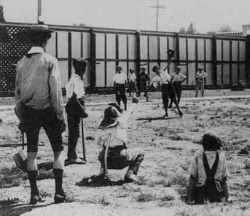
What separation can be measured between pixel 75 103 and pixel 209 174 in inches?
120

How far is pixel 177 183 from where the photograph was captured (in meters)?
7.28

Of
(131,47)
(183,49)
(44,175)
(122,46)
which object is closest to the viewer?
(44,175)

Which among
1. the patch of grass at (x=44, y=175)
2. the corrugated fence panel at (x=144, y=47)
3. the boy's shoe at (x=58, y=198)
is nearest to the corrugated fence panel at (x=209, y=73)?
the corrugated fence panel at (x=144, y=47)

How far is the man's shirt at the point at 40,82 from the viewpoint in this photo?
5.77 meters

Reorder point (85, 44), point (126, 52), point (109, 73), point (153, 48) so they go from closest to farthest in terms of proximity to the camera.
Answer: point (85, 44) → point (109, 73) → point (126, 52) → point (153, 48)

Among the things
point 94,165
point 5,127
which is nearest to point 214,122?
point 5,127

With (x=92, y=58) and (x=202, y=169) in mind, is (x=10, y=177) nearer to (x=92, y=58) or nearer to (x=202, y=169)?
(x=202, y=169)

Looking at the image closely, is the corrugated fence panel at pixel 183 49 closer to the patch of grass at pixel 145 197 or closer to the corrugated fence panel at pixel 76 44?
the corrugated fence panel at pixel 76 44

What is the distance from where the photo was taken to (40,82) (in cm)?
577

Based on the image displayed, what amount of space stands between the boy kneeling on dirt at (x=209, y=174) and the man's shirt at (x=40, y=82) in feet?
5.64

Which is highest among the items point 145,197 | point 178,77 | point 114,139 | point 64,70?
point 64,70

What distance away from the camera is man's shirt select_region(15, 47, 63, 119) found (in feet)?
18.9

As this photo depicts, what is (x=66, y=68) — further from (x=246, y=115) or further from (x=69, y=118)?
(x=69, y=118)

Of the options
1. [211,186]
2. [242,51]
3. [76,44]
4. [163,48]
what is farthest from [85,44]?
[211,186]
